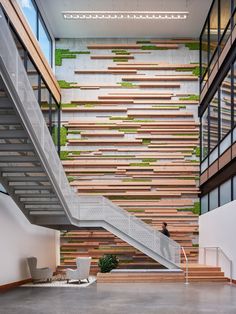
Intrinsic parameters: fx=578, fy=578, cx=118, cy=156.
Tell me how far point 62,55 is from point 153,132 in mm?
5545

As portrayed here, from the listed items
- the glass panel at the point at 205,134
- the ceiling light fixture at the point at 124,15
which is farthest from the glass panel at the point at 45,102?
the glass panel at the point at 205,134

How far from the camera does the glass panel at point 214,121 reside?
22.0m

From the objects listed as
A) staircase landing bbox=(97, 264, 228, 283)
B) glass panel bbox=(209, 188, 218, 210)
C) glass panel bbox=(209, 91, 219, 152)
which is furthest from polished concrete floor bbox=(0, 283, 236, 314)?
glass panel bbox=(209, 91, 219, 152)

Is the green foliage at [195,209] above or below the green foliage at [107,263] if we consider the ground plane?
above

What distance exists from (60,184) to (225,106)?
6800 mm

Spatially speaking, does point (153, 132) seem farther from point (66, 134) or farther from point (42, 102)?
point (42, 102)

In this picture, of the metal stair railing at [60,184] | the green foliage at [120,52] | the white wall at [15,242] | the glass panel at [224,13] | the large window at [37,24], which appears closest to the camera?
the metal stair railing at [60,184]

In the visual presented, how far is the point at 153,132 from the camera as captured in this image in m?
26.3

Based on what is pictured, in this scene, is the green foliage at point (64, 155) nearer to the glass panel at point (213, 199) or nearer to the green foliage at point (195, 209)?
the green foliage at point (195, 209)

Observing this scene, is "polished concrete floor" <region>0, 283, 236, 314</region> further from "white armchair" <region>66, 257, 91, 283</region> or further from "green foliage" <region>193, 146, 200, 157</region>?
"green foliage" <region>193, 146, 200, 157</region>

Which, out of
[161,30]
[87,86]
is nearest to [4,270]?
[87,86]

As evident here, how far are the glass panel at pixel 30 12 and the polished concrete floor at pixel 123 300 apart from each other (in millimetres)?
9605

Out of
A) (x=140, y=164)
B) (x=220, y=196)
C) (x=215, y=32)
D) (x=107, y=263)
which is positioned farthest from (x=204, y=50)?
(x=107, y=263)

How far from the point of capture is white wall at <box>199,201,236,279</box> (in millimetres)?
19177
